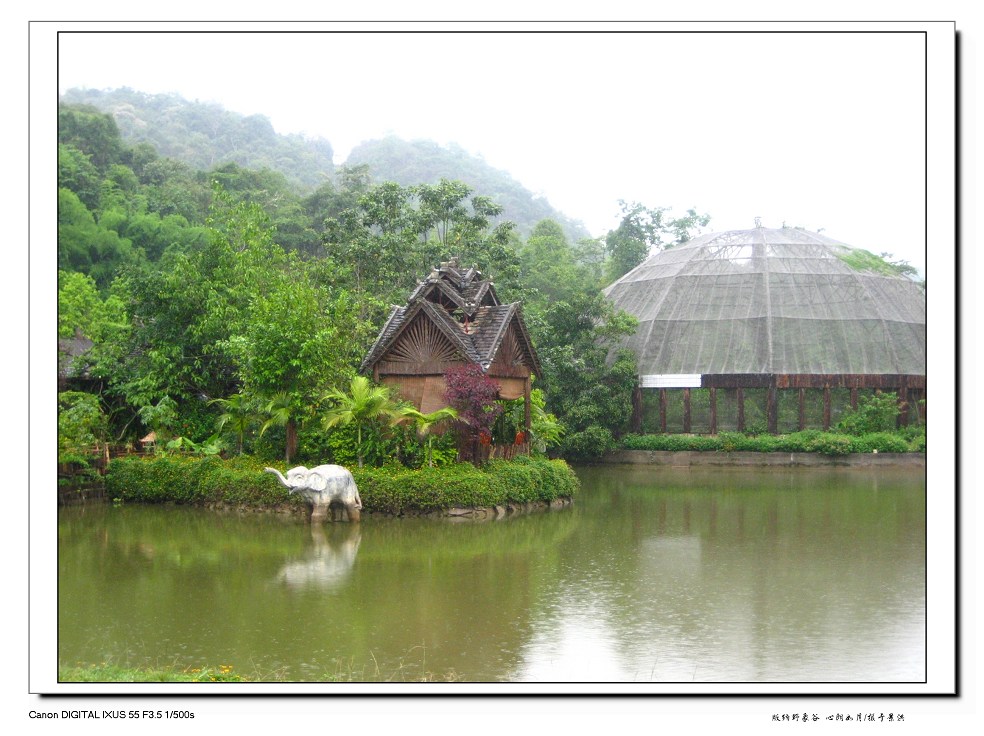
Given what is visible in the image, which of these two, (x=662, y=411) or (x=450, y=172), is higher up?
(x=450, y=172)

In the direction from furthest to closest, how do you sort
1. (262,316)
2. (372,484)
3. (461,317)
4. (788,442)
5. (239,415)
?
(788,442) < (461,317) < (239,415) < (262,316) < (372,484)

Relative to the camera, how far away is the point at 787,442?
34.2m

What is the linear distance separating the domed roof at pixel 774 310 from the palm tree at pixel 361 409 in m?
18.6

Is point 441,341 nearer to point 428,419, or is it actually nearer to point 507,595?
point 428,419

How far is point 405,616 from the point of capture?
38.1ft

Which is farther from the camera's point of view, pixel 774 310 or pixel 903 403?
pixel 774 310

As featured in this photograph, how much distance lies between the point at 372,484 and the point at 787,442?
18.6 meters

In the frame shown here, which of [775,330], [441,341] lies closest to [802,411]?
[775,330]

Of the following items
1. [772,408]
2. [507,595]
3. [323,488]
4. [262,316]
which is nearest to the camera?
[507,595]

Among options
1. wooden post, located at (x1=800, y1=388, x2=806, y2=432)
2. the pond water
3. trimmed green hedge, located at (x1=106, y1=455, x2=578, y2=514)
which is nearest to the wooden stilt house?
trimmed green hedge, located at (x1=106, y1=455, x2=578, y2=514)

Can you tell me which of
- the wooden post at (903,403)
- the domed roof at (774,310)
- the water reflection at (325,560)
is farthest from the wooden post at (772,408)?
the water reflection at (325,560)

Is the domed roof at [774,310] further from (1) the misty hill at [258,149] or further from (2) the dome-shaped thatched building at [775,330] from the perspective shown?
(1) the misty hill at [258,149]

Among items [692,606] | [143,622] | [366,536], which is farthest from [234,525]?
[692,606]

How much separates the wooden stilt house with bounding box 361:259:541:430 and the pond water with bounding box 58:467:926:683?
10.7 feet
